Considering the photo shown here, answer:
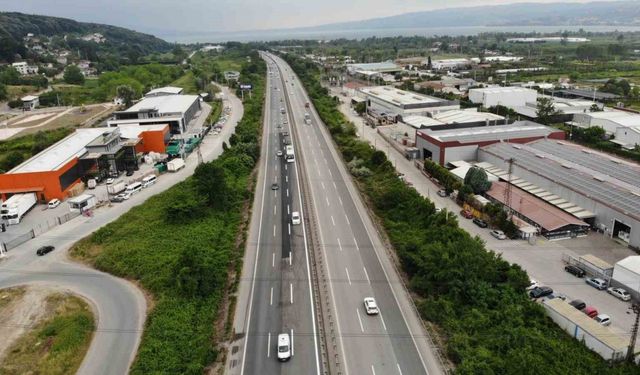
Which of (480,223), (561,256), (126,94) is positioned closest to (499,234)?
(480,223)

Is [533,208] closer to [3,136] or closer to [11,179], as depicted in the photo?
[11,179]

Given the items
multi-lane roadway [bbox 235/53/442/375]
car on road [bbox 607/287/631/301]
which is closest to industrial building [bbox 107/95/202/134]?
multi-lane roadway [bbox 235/53/442/375]

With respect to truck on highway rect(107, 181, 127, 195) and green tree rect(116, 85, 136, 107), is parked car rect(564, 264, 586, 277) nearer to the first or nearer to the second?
truck on highway rect(107, 181, 127, 195)

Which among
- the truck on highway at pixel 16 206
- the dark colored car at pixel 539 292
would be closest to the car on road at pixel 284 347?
the dark colored car at pixel 539 292

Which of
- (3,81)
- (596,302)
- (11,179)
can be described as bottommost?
(596,302)

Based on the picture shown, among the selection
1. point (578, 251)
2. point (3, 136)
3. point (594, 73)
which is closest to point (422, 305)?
point (578, 251)
